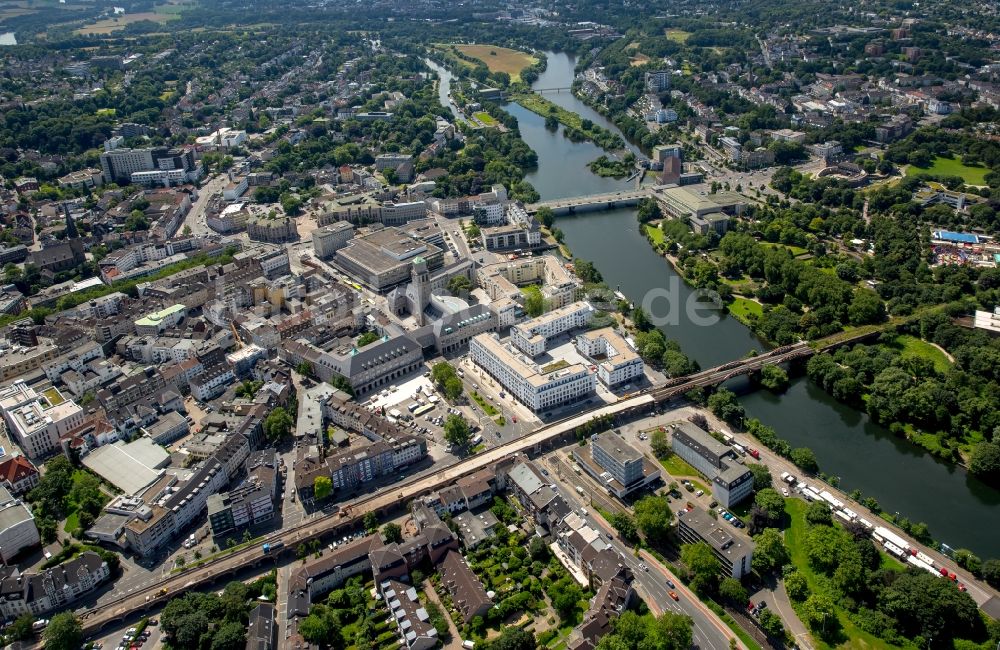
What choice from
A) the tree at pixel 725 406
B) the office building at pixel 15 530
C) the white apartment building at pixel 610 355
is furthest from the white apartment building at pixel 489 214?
the office building at pixel 15 530

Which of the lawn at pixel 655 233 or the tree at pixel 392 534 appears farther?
the lawn at pixel 655 233

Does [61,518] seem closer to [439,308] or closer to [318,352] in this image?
[318,352]

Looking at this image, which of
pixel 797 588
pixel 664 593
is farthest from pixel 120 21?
pixel 797 588

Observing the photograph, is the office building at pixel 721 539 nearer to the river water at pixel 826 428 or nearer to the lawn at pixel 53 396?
the river water at pixel 826 428

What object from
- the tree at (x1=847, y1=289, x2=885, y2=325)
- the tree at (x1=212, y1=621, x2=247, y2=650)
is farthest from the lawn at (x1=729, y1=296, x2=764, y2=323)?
the tree at (x1=212, y1=621, x2=247, y2=650)

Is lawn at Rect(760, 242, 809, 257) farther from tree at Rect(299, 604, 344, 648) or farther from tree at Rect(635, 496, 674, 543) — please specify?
tree at Rect(299, 604, 344, 648)
